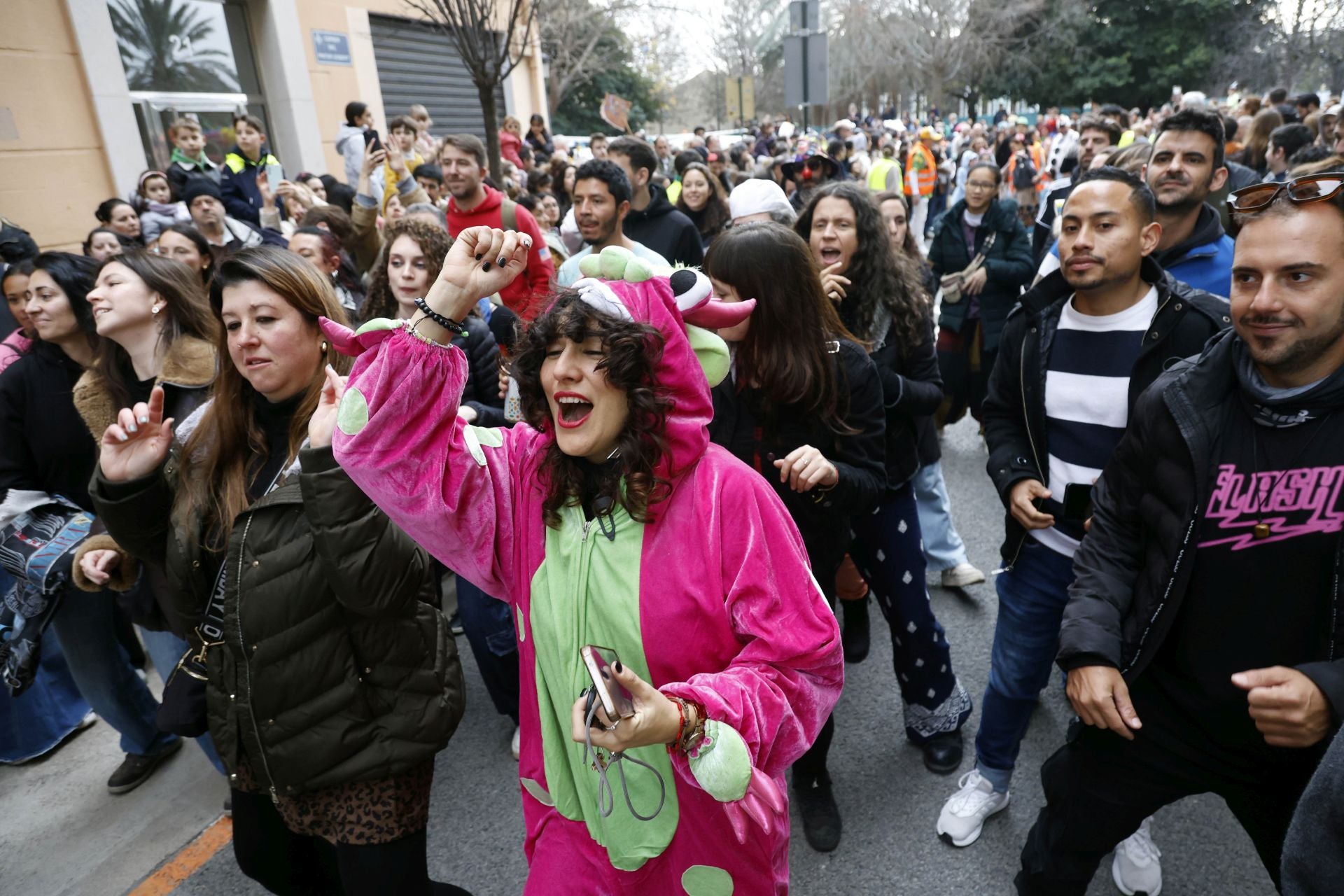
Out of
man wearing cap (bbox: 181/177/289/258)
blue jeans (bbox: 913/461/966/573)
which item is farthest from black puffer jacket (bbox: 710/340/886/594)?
man wearing cap (bbox: 181/177/289/258)

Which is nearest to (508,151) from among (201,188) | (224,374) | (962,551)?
(201,188)

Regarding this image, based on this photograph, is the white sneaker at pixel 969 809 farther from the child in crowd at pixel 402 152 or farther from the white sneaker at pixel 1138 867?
the child in crowd at pixel 402 152

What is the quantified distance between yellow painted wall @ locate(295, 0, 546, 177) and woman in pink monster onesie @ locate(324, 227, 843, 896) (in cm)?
1230

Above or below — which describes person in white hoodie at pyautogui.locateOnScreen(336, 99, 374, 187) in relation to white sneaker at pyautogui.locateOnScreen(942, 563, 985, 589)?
above

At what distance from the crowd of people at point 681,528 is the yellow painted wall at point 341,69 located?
33.7 feet

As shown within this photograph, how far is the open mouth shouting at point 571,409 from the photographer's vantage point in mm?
1568

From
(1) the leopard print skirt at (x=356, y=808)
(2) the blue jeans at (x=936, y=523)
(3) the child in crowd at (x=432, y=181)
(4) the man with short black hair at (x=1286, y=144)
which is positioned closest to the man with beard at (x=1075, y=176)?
(4) the man with short black hair at (x=1286, y=144)

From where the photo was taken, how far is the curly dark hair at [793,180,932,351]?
10.2 feet

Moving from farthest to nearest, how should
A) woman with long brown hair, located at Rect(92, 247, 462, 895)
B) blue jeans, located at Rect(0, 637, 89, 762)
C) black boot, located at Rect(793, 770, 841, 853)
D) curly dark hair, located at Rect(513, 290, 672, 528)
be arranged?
blue jeans, located at Rect(0, 637, 89, 762)
black boot, located at Rect(793, 770, 841, 853)
woman with long brown hair, located at Rect(92, 247, 462, 895)
curly dark hair, located at Rect(513, 290, 672, 528)

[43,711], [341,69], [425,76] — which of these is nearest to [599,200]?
[43,711]

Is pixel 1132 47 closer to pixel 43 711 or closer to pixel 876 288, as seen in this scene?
pixel 876 288

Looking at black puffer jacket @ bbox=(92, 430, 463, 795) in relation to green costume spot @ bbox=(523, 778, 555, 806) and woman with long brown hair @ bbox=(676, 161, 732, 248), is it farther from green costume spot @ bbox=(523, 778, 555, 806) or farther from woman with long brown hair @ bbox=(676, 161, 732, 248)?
woman with long brown hair @ bbox=(676, 161, 732, 248)

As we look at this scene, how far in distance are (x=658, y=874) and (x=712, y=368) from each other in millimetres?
1063

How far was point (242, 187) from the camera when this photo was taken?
7926mm
